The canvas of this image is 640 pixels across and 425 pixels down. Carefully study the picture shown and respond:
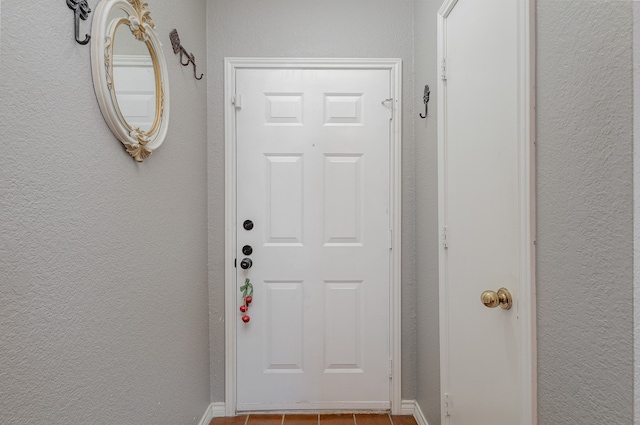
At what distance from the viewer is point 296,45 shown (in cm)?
200

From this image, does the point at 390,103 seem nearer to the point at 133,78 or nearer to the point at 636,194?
the point at 133,78

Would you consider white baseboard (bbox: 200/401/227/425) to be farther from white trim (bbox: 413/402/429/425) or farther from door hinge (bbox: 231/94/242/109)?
door hinge (bbox: 231/94/242/109)

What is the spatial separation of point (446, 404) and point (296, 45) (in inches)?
76.9

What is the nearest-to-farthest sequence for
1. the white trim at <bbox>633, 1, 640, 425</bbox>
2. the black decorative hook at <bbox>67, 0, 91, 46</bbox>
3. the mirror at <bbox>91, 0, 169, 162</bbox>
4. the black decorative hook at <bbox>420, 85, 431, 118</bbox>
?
the white trim at <bbox>633, 1, 640, 425</bbox>, the black decorative hook at <bbox>67, 0, 91, 46</bbox>, the mirror at <bbox>91, 0, 169, 162</bbox>, the black decorative hook at <bbox>420, 85, 431, 118</bbox>

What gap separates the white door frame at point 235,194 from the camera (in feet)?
6.52

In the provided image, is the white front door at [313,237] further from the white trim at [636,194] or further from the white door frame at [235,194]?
the white trim at [636,194]

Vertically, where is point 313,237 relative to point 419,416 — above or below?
above

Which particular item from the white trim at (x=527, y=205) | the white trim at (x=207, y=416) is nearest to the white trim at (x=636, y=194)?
the white trim at (x=527, y=205)

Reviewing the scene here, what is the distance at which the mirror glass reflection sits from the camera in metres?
1.09

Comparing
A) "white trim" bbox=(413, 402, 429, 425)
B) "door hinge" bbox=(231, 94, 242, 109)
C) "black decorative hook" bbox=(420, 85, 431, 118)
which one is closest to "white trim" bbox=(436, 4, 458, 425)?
"black decorative hook" bbox=(420, 85, 431, 118)

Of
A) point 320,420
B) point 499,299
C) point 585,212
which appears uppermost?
point 585,212

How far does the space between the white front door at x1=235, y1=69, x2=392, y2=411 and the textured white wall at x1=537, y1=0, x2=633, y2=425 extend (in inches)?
43.8

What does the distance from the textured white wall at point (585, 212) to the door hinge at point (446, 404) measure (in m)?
0.65

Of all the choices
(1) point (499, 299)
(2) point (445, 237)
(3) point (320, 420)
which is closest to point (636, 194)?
(1) point (499, 299)
